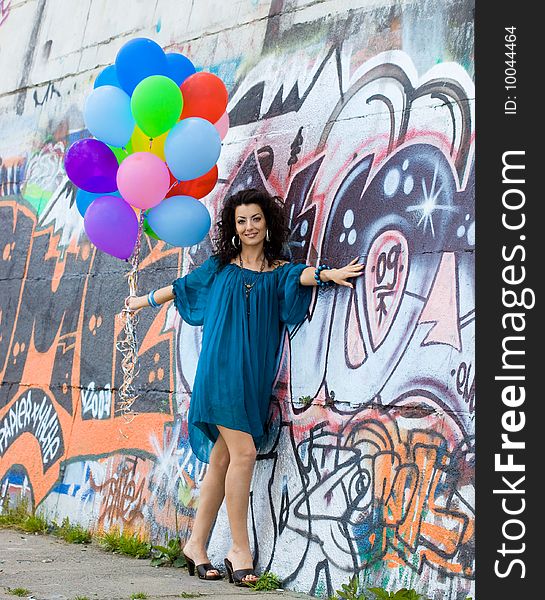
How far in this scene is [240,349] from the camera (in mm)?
5672

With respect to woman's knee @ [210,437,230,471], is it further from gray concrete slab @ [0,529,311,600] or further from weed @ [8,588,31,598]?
weed @ [8,588,31,598]

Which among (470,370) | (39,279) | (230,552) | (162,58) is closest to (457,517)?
(470,370)

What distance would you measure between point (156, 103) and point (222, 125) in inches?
24.4

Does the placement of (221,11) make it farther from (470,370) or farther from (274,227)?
(470,370)

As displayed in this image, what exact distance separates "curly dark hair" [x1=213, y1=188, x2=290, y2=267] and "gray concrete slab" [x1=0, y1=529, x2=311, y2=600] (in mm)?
1692

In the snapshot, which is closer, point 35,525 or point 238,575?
point 238,575

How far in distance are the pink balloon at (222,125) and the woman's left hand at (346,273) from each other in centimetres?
104

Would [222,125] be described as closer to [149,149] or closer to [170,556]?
[149,149]

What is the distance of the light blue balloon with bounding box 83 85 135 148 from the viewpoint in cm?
561

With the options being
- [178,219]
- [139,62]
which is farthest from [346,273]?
[139,62]

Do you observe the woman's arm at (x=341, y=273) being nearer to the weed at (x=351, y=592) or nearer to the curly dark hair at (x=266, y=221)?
the curly dark hair at (x=266, y=221)

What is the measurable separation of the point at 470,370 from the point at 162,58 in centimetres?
227

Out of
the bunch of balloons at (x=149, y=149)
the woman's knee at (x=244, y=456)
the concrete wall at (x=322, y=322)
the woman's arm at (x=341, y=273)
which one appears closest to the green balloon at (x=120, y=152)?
the bunch of balloons at (x=149, y=149)

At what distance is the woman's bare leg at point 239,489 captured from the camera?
566 centimetres
